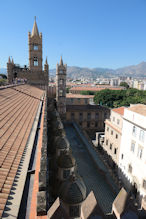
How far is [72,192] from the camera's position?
8102 millimetres

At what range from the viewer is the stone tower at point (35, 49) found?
117 ft

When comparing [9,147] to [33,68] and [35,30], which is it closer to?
[33,68]

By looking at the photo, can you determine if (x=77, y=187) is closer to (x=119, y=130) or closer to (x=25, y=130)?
(x=25, y=130)

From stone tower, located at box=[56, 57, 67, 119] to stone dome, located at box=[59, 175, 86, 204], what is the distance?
3382 cm

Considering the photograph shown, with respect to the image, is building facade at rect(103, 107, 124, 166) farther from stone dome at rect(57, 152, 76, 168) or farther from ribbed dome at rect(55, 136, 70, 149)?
stone dome at rect(57, 152, 76, 168)

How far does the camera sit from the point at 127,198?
3.90 metres

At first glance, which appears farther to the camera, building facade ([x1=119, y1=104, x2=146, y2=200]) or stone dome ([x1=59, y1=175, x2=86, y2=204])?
building facade ([x1=119, y1=104, x2=146, y2=200])

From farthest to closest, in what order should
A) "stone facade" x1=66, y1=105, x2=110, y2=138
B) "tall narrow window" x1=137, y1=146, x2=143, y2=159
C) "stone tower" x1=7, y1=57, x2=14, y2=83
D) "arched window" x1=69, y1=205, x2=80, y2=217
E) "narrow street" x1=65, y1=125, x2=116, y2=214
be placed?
"stone facade" x1=66, y1=105, x2=110, y2=138 < "stone tower" x1=7, y1=57, x2=14, y2=83 < "tall narrow window" x1=137, y1=146, x2=143, y2=159 < "narrow street" x1=65, y1=125, x2=116, y2=214 < "arched window" x1=69, y1=205, x2=80, y2=217

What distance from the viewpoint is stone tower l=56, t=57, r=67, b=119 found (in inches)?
1558

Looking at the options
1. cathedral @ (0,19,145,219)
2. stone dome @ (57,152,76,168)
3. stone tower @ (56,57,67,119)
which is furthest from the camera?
stone tower @ (56,57,67,119)

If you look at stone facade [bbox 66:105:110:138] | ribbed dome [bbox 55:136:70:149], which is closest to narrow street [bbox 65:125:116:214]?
ribbed dome [bbox 55:136:70:149]

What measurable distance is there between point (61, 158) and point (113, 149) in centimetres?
2239

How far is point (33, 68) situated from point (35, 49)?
4.42 m

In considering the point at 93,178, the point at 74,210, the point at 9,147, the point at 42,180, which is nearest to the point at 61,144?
the point at 74,210
